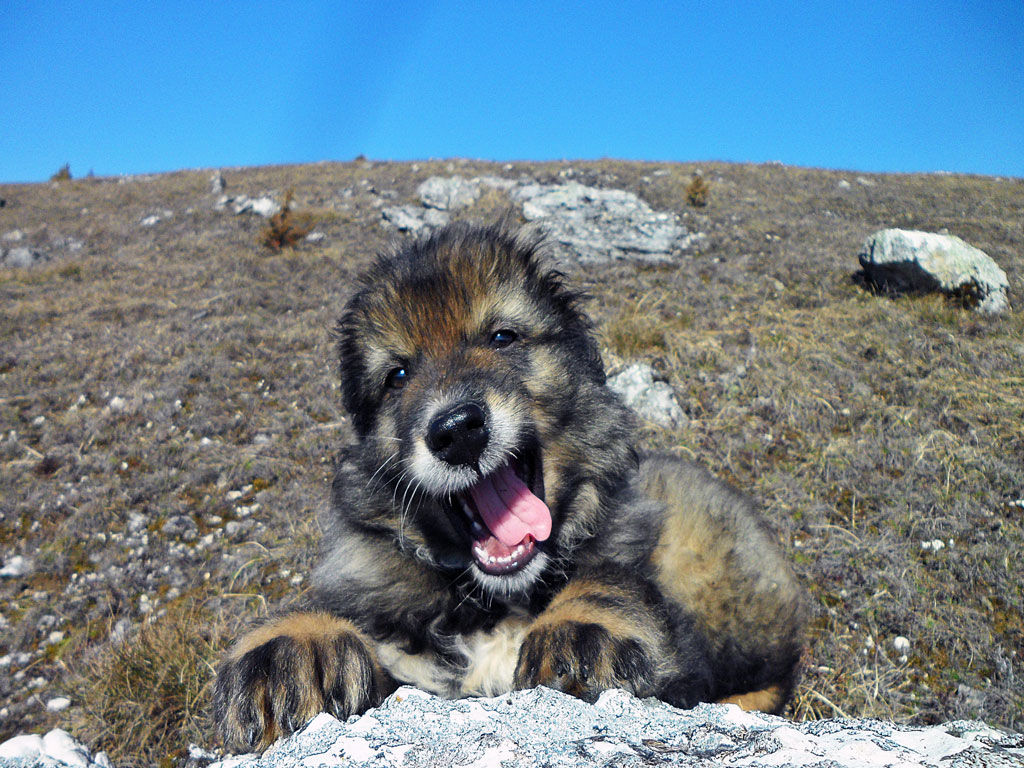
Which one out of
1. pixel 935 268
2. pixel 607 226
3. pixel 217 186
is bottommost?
pixel 935 268

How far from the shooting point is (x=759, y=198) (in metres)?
18.6

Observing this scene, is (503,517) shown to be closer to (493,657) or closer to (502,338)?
(493,657)

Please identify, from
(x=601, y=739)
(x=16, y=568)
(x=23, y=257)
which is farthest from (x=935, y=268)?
(x=23, y=257)

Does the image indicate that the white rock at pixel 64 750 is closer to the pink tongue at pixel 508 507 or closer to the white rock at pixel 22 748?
the white rock at pixel 22 748

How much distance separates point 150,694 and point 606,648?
2656 mm

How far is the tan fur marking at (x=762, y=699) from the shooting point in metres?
3.06

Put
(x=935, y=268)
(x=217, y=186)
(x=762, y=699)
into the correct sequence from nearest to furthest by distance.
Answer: (x=762, y=699) < (x=935, y=268) < (x=217, y=186)

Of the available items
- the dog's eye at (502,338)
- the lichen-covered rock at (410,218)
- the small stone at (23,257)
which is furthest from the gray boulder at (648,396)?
the small stone at (23,257)

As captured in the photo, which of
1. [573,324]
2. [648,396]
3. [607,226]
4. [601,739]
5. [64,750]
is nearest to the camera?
[601,739]

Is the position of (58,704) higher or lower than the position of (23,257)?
lower

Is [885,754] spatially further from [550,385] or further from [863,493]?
[863,493]

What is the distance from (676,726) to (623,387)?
179 inches

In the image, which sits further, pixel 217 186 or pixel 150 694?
pixel 217 186

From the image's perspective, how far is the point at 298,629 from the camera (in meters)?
2.35
